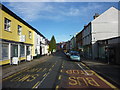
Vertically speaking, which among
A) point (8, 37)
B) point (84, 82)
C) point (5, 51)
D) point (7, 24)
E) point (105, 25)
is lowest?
point (84, 82)

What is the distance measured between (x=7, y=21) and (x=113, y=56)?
16429 millimetres

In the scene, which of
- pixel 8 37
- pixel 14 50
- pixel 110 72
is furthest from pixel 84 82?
pixel 14 50

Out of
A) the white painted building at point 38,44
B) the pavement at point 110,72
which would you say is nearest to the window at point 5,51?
the pavement at point 110,72

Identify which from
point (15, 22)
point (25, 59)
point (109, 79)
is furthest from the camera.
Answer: point (25, 59)

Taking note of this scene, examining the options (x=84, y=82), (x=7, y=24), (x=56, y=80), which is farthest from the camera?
(x=7, y=24)

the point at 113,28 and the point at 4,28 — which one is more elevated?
the point at 113,28

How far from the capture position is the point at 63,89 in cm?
692

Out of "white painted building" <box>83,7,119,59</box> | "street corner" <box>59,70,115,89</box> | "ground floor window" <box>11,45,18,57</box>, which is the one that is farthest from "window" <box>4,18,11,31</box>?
"white painted building" <box>83,7,119,59</box>

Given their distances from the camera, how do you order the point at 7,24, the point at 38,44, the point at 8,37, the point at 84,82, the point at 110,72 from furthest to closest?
the point at 38,44 < the point at 7,24 < the point at 8,37 < the point at 110,72 < the point at 84,82

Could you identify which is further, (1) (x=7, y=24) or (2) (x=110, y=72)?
(1) (x=7, y=24)

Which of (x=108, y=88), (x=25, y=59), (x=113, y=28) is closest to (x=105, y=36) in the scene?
(x=113, y=28)

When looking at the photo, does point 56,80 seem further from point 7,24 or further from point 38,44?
point 38,44

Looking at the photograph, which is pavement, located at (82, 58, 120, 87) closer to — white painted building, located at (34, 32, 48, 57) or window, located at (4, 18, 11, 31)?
window, located at (4, 18, 11, 31)

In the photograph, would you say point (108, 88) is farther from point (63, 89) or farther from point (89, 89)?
point (63, 89)
